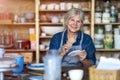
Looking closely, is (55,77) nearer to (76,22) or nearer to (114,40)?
(76,22)

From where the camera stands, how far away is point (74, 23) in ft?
8.55

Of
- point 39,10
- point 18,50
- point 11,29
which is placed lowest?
point 18,50

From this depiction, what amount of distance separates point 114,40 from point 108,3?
0.51m

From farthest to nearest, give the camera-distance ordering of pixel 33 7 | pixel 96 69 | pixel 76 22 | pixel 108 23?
pixel 33 7 → pixel 108 23 → pixel 76 22 → pixel 96 69

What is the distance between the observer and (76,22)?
261cm

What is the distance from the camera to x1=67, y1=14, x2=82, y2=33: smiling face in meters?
2.61

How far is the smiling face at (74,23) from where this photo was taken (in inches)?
103

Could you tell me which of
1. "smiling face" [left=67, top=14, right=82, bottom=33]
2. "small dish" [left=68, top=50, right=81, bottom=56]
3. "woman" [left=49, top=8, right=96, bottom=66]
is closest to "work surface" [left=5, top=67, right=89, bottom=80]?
"small dish" [left=68, top=50, right=81, bottom=56]

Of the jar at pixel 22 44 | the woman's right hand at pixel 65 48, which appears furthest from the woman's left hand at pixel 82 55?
the jar at pixel 22 44

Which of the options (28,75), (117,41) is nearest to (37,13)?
(117,41)

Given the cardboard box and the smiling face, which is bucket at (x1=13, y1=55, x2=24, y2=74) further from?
the smiling face

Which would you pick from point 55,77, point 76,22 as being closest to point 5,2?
point 76,22

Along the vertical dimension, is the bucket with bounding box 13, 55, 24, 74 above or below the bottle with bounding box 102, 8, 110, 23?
below

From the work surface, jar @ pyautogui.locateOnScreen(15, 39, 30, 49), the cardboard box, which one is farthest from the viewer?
jar @ pyautogui.locateOnScreen(15, 39, 30, 49)
